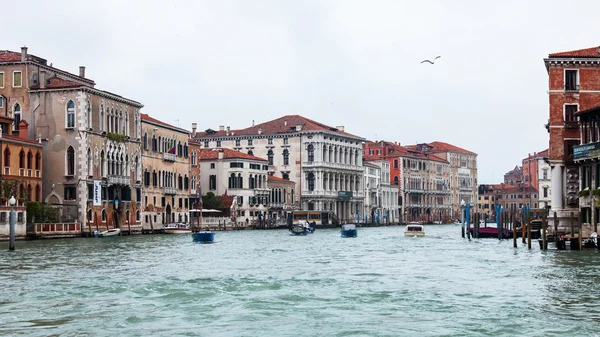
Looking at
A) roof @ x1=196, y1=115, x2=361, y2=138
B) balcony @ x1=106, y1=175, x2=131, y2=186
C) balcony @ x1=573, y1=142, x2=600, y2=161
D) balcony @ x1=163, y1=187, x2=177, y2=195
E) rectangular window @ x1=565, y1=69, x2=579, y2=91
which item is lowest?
balcony @ x1=163, y1=187, x2=177, y2=195

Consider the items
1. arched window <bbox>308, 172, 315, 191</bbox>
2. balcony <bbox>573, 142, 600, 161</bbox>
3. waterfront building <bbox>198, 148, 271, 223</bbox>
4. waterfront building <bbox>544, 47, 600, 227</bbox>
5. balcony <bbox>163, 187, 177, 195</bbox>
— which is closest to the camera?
balcony <bbox>573, 142, 600, 161</bbox>

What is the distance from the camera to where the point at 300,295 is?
19500 mm

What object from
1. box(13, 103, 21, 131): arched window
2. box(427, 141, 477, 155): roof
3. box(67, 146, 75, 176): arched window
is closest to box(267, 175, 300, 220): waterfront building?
box(67, 146, 75, 176): arched window

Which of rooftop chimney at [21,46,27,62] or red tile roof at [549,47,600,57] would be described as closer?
red tile roof at [549,47,600,57]

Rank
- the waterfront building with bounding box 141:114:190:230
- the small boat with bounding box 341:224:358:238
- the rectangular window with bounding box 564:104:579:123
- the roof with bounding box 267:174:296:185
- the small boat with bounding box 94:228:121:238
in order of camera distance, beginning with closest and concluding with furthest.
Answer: the rectangular window with bounding box 564:104:579:123
the small boat with bounding box 94:228:121:238
the small boat with bounding box 341:224:358:238
the waterfront building with bounding box 141:114:190:230
the roof with bounding box 267:174:296:185

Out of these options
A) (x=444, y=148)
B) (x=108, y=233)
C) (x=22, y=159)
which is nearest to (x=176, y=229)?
(x=108, y=233)

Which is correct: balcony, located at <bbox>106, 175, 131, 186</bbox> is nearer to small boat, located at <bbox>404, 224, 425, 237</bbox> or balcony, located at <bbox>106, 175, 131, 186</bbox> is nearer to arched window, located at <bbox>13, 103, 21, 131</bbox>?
arched window, located at <bbox>13, 103, 21, 131</bbox>

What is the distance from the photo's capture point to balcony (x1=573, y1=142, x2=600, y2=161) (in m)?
34.1

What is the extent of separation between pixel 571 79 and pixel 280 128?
49.3 m

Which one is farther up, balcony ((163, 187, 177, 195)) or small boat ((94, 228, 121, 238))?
balcony ((163, 187, 177, 195))

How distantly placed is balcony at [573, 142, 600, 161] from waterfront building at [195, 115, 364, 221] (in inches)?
1949

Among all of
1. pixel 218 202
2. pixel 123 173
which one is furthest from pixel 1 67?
pixel 218 202

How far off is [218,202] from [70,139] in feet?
68.2

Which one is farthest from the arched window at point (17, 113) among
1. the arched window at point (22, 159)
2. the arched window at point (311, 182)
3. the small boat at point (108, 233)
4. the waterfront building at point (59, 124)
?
the arched window at point (311, 182)
